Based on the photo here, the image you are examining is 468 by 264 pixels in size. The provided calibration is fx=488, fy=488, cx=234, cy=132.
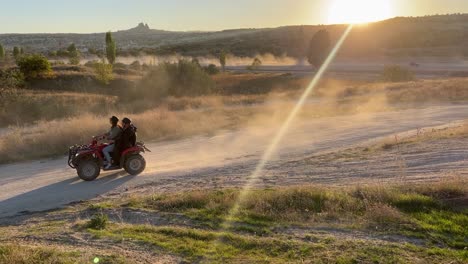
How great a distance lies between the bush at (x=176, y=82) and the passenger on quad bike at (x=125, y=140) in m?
32.3

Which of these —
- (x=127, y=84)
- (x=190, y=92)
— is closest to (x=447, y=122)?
(x=190, y=92)

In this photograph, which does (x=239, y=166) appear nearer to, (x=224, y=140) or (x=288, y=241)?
(x=224, y=140)

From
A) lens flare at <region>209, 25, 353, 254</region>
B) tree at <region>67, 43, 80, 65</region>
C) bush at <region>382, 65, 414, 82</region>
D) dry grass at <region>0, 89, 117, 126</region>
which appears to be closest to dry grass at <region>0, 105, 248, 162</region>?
lens flare at <region>209, 25, 353, 254</region>

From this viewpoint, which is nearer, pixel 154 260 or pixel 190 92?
pixel 154 260

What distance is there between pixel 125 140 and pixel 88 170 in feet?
4.38

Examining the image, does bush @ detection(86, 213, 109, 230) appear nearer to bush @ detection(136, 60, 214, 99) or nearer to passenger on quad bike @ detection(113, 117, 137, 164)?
passenger on quad bike @ detection(113, 117, 137, 164)

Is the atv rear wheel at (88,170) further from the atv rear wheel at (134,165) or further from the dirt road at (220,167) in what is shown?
the atv rear wheel at (134,165)

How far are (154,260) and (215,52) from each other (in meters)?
115

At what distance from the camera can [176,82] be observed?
1929 inches

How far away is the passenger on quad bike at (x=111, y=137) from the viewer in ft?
45.7

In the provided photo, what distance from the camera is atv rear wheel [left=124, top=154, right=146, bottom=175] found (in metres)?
14.3

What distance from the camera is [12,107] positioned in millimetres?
35781

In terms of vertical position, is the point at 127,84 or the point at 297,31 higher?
the point at 297,31

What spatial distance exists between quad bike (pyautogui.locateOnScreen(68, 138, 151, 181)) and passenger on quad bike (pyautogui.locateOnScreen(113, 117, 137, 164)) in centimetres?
12
